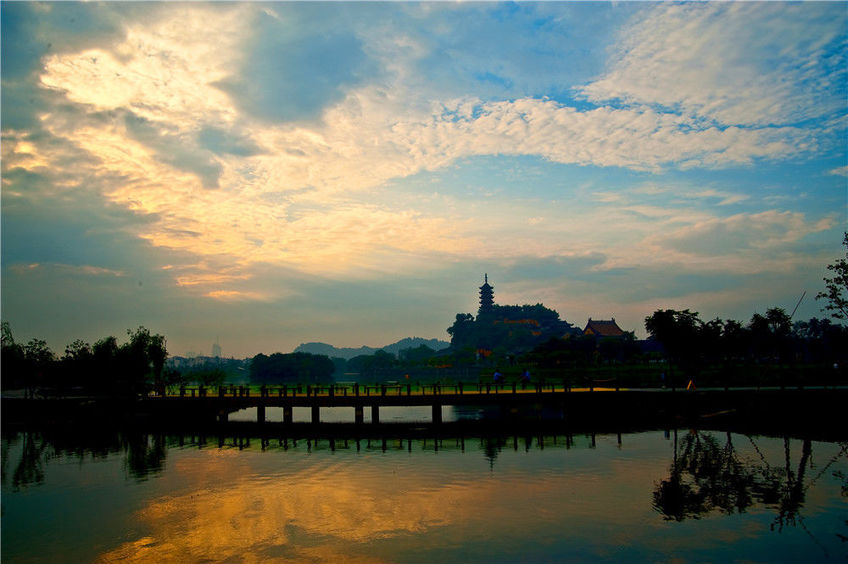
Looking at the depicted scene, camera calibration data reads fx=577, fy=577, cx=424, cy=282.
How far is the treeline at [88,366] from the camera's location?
66.9 meters

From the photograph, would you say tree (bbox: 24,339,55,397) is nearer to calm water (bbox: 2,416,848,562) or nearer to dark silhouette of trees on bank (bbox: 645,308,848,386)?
Answer: calm water (bbox: 2,416,848,562)

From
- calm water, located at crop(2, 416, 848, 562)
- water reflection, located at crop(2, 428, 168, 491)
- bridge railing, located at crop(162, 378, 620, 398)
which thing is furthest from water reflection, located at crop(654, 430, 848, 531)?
water reflection, located at crop(2, 428, 168, 491)

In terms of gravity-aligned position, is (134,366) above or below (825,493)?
above

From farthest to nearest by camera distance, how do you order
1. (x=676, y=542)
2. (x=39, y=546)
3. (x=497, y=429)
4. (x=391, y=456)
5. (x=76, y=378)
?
(x=76, y=378), (x=497, y=429), (x=391, y=456), (x=39, y=546), (x=676, y=542)

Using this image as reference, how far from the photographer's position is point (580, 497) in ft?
74.7

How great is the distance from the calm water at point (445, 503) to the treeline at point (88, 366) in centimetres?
3258

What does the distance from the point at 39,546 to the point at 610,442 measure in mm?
29291

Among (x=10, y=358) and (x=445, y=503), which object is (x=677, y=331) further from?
(x=10, y=358)

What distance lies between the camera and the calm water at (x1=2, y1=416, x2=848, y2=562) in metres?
17.4

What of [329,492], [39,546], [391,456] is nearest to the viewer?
[39,546]

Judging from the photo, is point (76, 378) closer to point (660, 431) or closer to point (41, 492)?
point (41, 492)

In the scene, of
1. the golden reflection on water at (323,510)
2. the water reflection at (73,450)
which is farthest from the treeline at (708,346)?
the water reflection at (73,450)

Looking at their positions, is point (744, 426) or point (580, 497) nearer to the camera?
point (580, 497)

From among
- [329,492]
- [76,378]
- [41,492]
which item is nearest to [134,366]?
[76,378]
